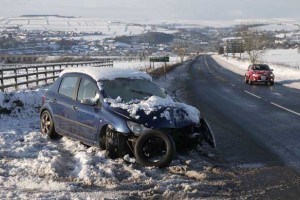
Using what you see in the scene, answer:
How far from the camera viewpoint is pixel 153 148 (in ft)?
22.1

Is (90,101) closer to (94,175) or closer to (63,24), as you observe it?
(94,175)

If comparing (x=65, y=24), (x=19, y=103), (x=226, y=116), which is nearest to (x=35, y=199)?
(x=19, y=103)

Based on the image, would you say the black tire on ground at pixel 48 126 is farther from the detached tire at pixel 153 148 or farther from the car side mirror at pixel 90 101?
the detached tire at pixel 153 148

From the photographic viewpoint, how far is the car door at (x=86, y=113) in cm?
755

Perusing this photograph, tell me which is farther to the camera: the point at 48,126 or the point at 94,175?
the point at 48,126

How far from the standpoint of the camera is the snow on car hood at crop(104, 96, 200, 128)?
690cm

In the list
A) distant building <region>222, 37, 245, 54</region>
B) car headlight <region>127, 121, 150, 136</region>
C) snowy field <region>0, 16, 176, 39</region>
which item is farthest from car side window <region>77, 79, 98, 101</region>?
snowy field <region>0, 16, 176, 39</region>

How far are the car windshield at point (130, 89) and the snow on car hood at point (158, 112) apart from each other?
0.40 metres

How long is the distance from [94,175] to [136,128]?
1.09m

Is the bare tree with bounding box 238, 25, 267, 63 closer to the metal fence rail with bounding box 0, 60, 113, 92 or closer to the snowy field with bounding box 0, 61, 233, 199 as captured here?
the metal fence rail with bounding box 0, 60, 113, 92

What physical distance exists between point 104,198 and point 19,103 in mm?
8101

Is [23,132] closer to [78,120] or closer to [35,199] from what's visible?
[78,120]

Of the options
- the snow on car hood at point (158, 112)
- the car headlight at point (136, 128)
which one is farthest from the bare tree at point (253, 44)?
the car headlight at point (136, 128)

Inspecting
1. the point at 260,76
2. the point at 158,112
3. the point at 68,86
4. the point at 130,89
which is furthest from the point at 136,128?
the point at 260,76
